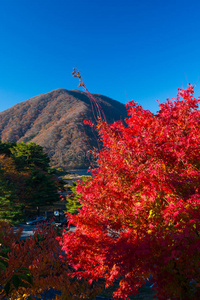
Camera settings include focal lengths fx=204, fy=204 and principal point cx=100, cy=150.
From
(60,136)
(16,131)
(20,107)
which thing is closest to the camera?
(60,136)

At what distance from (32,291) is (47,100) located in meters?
193

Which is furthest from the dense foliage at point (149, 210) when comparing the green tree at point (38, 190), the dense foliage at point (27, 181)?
the green tree at point (38, 190)

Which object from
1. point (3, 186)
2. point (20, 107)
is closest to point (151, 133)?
point (3, 186)

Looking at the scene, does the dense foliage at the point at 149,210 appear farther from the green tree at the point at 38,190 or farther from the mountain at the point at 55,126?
the mountain at the point at 55,126

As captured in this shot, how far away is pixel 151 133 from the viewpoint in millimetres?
6410

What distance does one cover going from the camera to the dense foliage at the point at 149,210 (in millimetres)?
5133

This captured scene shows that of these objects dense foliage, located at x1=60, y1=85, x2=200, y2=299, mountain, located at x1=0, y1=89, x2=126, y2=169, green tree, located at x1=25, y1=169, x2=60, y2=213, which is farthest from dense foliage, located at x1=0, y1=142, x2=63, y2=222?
mountain, located at x1=0, y1=89, x2=126, y2=169

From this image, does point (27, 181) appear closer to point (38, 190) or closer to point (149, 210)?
point (38, 190)

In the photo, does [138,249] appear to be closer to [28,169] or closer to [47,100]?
[28,169]

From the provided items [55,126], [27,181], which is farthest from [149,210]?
[55,126]

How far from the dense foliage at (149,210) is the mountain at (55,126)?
63.1 m

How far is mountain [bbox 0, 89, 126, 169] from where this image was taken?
9811 centimetres

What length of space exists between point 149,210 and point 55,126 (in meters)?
129

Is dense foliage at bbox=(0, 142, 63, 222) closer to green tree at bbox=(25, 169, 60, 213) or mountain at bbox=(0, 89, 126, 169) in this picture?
green tree at bbox=(25, 169, 60, 213)
